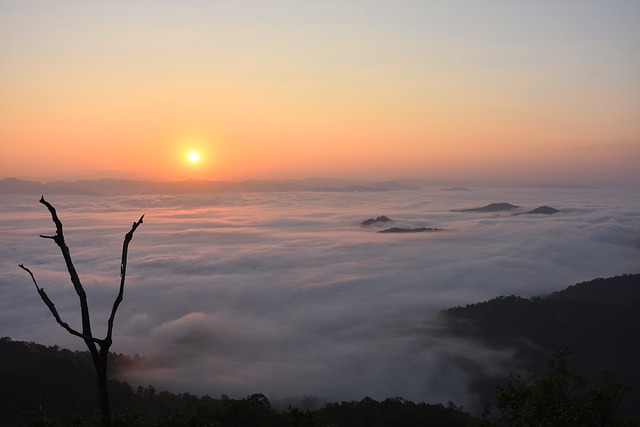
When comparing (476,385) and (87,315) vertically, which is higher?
(87,315)

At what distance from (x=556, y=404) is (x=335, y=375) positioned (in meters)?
67.7

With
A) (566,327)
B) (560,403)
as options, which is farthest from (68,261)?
(566,327)

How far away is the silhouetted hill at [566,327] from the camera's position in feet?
273

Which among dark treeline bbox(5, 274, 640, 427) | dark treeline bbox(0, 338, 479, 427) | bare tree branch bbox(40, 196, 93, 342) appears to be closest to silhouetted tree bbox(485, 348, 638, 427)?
dark treeline bbox(5, 274, 640, 427)

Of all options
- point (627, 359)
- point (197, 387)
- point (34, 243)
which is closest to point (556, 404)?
point (197, 387)

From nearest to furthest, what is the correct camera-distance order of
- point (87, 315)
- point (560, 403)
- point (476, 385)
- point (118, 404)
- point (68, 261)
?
point (68, 261) < point (87, 315) < point (560, 403) < point (118, 404) < point (476, 385)

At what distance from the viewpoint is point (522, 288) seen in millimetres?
117750

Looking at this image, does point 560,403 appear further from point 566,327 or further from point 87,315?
point 566,327

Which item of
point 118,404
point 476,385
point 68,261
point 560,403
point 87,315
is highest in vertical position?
point 68,261

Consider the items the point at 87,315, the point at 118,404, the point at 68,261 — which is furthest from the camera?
the point at 118,404

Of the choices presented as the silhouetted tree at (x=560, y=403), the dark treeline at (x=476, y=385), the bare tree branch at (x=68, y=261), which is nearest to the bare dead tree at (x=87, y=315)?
the bare tree branch at (x=68, y=261)

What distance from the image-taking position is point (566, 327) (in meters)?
91.1

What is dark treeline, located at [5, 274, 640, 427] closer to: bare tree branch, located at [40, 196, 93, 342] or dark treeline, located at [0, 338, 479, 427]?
dark treeline, located at [0, 338, 479, 427]

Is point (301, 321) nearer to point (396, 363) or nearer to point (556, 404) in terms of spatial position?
point (396, 363)
